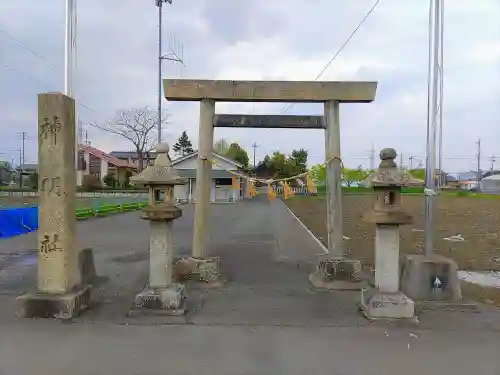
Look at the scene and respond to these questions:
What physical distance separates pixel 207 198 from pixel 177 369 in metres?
3.98

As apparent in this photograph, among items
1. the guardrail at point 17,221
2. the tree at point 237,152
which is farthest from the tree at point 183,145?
the guardrail at point 17,221

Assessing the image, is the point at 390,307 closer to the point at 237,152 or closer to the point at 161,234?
the point at 161,234

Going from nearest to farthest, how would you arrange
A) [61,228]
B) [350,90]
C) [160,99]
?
[61,228] < [350,90] < [160,99]

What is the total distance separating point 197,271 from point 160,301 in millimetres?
1782

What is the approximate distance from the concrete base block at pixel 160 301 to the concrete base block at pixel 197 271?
1.65m

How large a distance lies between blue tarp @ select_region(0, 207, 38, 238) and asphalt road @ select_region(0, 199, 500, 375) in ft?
20.8

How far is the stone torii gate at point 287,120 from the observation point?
7230 mm

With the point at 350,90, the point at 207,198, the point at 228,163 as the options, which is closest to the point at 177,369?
the point at 207,198

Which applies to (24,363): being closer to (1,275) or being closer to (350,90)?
(1,275)

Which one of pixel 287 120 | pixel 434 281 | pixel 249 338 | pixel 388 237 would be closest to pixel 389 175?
pixel 388 237

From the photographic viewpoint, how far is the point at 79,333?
484 cm

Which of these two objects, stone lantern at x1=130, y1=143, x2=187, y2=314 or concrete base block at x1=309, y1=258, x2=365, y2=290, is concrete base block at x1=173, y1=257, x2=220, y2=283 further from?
concrete base block at x1=309, y1=258, x2=365, y2=290

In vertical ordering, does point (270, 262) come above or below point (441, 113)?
below

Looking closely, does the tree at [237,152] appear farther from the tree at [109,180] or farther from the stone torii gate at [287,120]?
the stone torii gate at [287,120]
